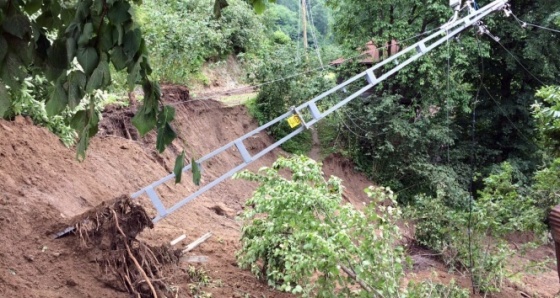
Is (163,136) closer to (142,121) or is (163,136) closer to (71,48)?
(142,121)

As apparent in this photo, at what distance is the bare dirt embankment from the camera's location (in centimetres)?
345

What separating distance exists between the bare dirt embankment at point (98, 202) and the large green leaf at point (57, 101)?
1.48 ft

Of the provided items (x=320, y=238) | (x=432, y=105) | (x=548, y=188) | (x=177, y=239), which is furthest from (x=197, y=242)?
(x=432, y=105)

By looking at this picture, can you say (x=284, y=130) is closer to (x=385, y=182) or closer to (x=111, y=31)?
(x=385, y=182)

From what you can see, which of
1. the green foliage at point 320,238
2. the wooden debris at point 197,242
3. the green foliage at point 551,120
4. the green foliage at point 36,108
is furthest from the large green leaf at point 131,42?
the green foliage at point 551,120

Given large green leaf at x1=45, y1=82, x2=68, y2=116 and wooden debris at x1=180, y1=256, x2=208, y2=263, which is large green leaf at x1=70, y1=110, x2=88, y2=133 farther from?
wooden debris at x1=180, y1=256, x2=208, y2=263

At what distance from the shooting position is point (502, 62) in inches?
594

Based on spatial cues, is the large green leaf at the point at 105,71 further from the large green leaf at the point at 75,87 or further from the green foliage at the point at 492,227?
the green foliage at the point at 492,227

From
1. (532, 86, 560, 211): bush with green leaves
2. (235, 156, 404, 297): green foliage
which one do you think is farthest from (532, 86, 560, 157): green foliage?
(235, 156, 404, 297): green foliage

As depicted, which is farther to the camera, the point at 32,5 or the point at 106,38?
the point at 32,5

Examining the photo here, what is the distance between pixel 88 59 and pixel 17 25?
0.70 feet

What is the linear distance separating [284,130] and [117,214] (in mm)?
11036

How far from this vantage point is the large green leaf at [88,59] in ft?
3.72

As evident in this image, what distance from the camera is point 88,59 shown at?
114 centimetres
